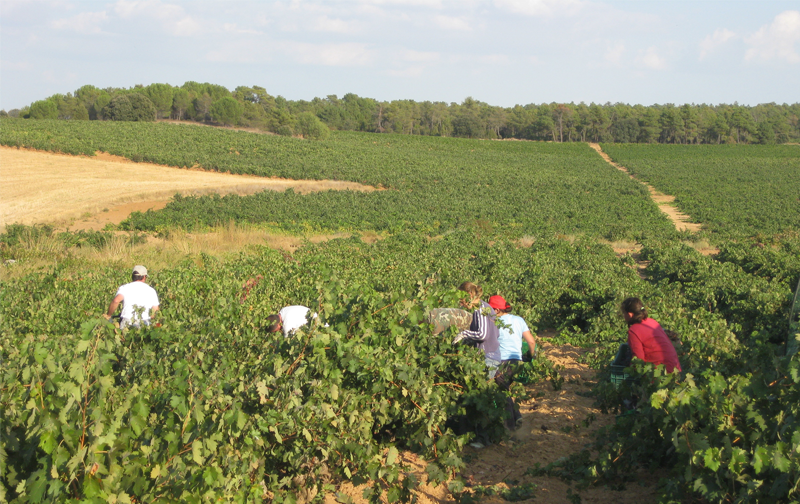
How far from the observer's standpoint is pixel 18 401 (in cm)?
321

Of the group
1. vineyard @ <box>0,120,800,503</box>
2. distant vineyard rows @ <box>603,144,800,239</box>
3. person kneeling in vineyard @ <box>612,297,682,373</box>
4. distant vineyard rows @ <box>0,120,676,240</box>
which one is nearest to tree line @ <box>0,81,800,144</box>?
distant vineyard rows @ <box>603,144,800,239</box>

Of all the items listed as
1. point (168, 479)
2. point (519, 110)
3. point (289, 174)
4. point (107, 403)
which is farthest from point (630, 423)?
point (519, 110)

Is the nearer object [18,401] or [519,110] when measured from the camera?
[18,401]

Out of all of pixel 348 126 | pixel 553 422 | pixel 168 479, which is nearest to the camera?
pixel 168 479

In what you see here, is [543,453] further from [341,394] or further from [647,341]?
[341,394]

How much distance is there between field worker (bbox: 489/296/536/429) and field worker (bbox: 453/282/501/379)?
0.11 metres

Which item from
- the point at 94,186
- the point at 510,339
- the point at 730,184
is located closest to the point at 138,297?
the point at 510,339

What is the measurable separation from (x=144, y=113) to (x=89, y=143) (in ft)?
87.2

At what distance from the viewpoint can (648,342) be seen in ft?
15.9

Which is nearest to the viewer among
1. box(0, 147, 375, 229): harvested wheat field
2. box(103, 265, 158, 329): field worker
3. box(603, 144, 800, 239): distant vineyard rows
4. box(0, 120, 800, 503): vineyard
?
box(0, 120, 800, 503): vineyard

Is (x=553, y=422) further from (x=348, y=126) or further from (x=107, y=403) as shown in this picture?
(x=348, y=126)

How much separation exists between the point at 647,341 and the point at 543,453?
1306 millimetres

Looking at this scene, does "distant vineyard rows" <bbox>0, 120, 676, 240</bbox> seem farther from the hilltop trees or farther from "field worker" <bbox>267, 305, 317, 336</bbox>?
the hilltop trees

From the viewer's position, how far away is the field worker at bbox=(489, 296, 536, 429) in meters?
5.32
